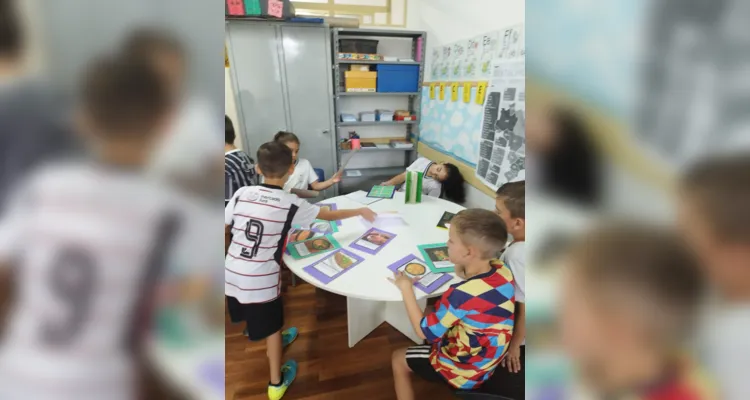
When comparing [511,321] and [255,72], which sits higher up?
[255,72]

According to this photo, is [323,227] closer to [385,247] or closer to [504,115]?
[385,247]

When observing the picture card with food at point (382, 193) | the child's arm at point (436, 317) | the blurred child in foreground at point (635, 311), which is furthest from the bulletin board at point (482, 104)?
the blurred child in foreground at point (635, 311)

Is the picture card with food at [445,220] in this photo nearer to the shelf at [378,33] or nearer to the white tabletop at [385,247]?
the white tabletop at [385,247]

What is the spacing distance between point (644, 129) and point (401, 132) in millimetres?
3664

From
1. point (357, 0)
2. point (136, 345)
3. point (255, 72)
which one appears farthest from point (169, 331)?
point (357, 0)

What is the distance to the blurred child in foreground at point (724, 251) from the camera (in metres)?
0.17

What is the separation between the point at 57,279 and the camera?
187mm

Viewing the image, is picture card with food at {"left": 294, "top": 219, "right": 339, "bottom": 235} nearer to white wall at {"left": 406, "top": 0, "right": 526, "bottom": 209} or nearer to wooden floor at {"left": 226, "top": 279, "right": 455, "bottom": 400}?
wooden floor at {"left": 226, "top": 279, "right": 455, "bottom": 400}

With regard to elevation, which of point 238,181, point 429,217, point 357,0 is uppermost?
point 357,0

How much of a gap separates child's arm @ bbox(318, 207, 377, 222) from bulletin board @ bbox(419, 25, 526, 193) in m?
0.79

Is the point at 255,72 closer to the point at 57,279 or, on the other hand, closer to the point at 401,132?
the point at 401,132

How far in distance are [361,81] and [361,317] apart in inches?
88.7

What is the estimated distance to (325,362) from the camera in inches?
71.2

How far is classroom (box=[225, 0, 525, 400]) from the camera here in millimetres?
1336
